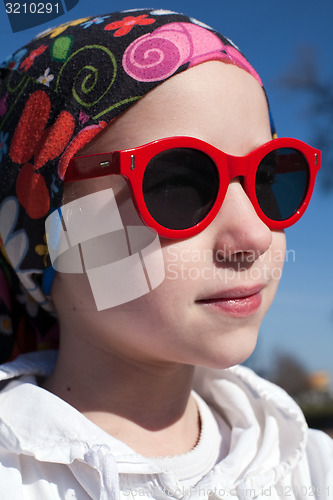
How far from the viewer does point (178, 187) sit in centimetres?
130

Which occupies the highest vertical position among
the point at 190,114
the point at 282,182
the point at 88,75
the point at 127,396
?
the point at 88,75

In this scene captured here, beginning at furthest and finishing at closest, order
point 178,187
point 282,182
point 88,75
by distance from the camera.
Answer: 1. point 282,182
2. point 88,75
3. point 178,187

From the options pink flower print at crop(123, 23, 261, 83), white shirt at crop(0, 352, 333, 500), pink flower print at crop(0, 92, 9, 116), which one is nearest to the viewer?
white shirt at crop(0, 352, 333, 500)

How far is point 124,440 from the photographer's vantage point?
4.66ft

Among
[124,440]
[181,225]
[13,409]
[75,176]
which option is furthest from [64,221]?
[124,440]

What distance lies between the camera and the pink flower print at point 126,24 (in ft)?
4.73

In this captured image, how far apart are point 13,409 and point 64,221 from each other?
518 mm

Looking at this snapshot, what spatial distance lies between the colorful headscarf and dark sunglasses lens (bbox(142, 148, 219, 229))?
201 millimetres

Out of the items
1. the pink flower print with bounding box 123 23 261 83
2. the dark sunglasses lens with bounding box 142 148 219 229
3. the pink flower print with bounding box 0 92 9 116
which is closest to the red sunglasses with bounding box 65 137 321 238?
the dark sunglasses lens with bounding box 142 148 219 229

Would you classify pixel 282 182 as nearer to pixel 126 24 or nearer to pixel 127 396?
pixel 126 24

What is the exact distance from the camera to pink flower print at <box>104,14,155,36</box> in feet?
4.73

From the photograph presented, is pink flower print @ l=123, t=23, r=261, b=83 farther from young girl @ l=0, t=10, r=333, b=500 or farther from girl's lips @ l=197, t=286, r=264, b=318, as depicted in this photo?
girl's lips @ l=197, t=286, r=264, b=318

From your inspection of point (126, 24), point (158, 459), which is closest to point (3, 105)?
point (126, 24)

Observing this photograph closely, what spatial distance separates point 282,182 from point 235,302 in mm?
421
